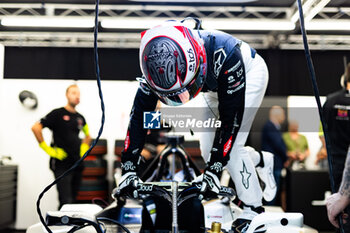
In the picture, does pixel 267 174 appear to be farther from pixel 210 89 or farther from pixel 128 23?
pixel 128 23

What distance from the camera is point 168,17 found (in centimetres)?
214

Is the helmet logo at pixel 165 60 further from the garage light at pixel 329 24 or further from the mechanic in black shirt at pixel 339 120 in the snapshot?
the mechanic in black shirt at pixel 339 120

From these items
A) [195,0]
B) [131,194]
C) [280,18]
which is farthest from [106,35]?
[131,194]

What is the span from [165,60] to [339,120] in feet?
3.61

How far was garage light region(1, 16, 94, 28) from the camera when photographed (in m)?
1.71

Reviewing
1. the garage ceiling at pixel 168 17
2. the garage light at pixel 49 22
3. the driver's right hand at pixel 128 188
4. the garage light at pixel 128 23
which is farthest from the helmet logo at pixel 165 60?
the garage light at pixel 128 23

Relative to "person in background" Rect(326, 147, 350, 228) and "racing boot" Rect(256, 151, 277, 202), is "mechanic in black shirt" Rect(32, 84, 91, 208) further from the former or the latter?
"person in background" Rect(326, 147, 350, 228)

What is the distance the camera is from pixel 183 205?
1.25m

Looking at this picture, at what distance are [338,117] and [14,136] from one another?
2.03 metres

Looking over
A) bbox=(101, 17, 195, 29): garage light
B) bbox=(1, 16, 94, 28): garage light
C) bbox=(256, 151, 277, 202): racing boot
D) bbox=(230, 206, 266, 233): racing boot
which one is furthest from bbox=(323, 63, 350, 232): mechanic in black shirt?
bbox=(1, 16, 94, 28): garage light

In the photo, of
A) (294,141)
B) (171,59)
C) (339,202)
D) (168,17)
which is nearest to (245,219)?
(339,202)

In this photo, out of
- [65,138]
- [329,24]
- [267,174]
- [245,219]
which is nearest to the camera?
[245,219]

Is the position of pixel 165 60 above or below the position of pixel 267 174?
above

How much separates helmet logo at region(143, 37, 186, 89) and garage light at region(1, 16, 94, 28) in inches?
32.1
